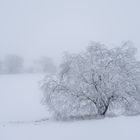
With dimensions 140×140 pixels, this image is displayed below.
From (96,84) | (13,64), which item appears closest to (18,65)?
(13,64)

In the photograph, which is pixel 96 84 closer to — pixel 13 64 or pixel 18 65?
pixel 18 65

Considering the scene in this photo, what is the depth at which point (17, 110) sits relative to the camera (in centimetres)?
2291

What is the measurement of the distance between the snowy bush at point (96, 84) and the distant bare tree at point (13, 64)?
5750cm

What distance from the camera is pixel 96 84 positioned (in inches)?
635

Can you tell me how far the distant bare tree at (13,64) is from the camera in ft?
235

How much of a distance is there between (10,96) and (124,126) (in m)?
23.9

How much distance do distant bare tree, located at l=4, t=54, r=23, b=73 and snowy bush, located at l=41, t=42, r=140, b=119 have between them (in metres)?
57.5

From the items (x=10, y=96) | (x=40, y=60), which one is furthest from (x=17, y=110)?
(x=40, y=60)

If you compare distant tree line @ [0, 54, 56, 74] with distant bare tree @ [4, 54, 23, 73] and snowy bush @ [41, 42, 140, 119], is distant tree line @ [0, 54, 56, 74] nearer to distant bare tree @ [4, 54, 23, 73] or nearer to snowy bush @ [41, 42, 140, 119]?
distant bare tree @ [4, 54, 23, 73]

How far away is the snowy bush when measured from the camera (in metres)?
15.8

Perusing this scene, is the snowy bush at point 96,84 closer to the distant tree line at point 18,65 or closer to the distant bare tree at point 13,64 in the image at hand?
the distant tree line at point 18,65

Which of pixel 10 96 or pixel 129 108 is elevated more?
pixel 129 108

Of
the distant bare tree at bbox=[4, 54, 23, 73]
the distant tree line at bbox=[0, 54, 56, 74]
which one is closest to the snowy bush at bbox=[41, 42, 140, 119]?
the distant tree line at bbox=[0, 54, 56, 74]

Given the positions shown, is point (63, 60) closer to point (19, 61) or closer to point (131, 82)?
point (131, 82)
